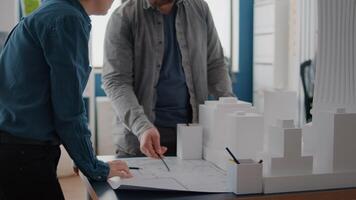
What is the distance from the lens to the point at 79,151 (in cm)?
113

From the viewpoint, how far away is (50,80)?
1.11 metres

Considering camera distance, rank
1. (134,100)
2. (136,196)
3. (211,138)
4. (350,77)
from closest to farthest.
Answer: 1. (136,196)
2. (350,77)
3. (211,138)
4. (134,100)

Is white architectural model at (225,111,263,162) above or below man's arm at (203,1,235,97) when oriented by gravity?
below

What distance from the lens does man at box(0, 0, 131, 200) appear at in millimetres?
1083

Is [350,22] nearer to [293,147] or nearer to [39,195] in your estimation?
[293,147]

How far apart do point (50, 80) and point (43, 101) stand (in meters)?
0.05

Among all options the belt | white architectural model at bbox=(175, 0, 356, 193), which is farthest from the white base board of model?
the belt

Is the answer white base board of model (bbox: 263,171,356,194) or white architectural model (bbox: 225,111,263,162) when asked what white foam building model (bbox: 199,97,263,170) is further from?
white base board of model (bbox: 263,171,356,194)

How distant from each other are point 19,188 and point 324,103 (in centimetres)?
79

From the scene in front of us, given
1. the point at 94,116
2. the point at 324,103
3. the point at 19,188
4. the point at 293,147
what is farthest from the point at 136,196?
the point at 94,116

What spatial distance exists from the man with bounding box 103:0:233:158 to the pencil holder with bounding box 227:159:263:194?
0.67 meters

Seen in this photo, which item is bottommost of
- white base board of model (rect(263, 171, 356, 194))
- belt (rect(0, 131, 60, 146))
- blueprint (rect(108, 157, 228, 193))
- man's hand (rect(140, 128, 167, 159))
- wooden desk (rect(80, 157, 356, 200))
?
wooden desk (rect(80, 157, 356, 200))

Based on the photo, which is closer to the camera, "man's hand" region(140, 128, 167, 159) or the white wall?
"man's hand" region(140, 128, 167, 159)

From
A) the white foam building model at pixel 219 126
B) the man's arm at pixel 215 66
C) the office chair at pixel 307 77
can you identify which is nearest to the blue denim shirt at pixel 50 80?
the white foam building model at pixel 219 126
